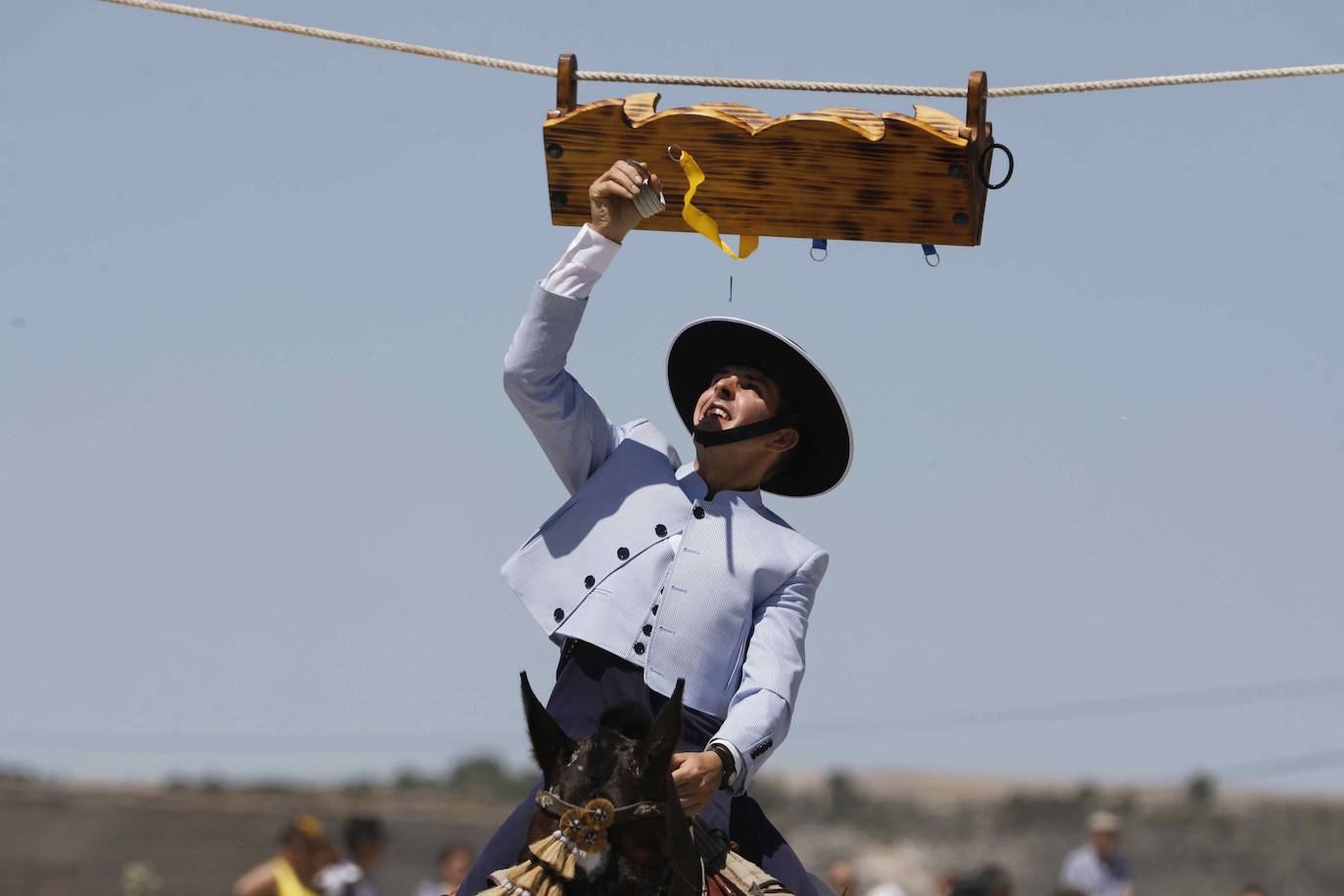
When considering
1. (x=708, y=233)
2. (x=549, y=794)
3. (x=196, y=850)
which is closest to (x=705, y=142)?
(x=708, y=233)

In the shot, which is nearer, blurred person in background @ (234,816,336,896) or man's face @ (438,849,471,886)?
blurred person in background @ (234,816,336,896)

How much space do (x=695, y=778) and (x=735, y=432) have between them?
4.87 feet

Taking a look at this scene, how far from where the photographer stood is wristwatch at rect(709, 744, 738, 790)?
267 inches

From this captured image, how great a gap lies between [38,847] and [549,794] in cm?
2399

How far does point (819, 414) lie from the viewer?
309 inches

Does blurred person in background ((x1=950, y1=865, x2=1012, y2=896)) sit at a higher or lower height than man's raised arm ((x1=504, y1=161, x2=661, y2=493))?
lower

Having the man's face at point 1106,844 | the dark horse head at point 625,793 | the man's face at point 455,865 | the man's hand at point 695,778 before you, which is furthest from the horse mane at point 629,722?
the man's face at point 1106,844

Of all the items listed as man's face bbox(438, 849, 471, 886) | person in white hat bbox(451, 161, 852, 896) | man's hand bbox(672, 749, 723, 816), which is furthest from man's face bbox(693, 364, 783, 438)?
man's face bbox(438, 849, 471, 886)

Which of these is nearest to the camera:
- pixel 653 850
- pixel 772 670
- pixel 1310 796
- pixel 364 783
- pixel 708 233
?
pixel 653 850

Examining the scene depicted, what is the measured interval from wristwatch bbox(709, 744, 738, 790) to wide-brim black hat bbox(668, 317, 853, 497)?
143cm

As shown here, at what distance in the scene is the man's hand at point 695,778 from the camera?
6.45 m

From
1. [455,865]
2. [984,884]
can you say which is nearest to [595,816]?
[984,884]

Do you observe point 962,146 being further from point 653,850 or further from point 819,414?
point 653,850

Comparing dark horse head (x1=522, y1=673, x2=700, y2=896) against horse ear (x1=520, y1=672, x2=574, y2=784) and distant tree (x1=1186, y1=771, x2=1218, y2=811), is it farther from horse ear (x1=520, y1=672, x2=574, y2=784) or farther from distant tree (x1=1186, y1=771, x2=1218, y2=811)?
distant tree (x1=1186, y1=771, x2=1218, y2=811)
